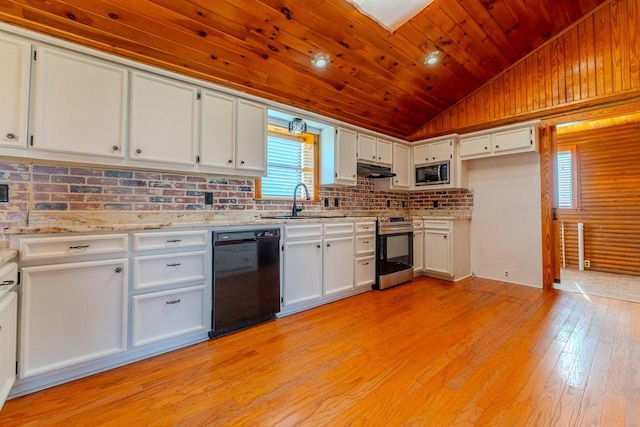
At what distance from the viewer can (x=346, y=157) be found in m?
3.87

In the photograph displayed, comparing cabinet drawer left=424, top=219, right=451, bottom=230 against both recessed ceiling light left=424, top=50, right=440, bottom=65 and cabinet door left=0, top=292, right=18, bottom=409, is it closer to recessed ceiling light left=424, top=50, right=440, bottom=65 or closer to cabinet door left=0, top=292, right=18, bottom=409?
recessed ceiling light left=424, top=50, right=440, bottom=65

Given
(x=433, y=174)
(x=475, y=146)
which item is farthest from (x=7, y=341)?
(x=475, y=146)

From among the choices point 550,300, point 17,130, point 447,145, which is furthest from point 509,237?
point 17,130

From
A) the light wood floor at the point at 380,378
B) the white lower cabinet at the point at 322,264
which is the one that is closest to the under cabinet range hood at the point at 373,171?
the white lower cabinet at the point at 322,264

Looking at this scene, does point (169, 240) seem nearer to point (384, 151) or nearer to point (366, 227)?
point (366, 227)

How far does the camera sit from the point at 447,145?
177 inches

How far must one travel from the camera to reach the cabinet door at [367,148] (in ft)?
13.3

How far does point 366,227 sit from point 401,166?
5.21 feet

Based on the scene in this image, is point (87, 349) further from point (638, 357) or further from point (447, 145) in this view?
point (447, 145)

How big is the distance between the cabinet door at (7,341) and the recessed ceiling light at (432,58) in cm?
418

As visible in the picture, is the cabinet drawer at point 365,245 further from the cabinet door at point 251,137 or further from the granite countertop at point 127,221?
the cabinet door at point 251,137

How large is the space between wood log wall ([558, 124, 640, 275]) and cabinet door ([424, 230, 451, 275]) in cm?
244

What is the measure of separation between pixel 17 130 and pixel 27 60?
0.46 m

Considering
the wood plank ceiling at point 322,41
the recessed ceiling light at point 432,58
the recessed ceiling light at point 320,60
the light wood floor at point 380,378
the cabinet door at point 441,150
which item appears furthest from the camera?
the cabinet door at point 441,150
